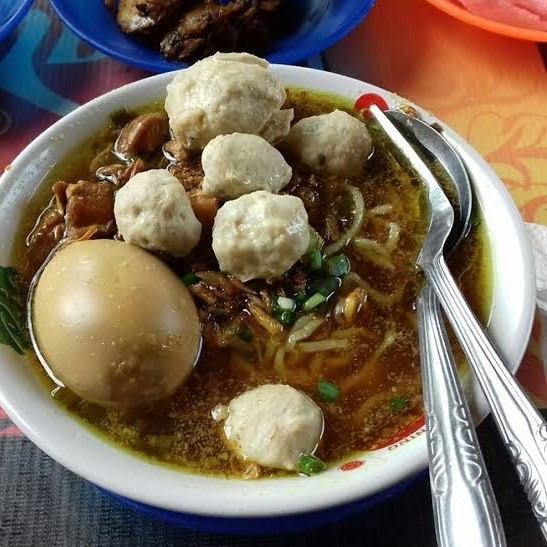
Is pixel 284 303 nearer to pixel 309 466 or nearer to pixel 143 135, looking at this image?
pixel 309 466

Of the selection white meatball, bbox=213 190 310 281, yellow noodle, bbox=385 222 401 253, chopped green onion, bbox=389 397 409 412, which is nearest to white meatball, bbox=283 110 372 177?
yellow noodle, bbox=385 222 401 253

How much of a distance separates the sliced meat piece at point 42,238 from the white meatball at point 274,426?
1.89 feet

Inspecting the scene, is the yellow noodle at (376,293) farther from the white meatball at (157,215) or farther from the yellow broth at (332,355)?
the white meatball at (157,215)

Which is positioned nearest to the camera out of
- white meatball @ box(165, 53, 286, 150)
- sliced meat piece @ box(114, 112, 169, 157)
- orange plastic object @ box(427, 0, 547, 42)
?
white meatball @ box(165, 53, 286, 150)

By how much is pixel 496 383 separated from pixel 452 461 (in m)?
0.18

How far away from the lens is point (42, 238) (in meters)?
1.64

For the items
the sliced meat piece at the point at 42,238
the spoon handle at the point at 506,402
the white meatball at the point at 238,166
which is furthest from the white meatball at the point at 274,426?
the sliced meat piece at the point at 42,238

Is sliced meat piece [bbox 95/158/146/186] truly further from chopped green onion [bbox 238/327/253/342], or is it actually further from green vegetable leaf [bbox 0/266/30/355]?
chopped green onion [bbox 238/327/253/342]

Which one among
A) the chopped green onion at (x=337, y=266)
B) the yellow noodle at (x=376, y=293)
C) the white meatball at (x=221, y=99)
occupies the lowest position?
the yellow noodle at (x=376, y=293)

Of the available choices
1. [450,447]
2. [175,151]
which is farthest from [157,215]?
[450,447]

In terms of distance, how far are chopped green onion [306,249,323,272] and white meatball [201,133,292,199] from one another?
0.17 meters

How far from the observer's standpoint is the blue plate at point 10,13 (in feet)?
7.18

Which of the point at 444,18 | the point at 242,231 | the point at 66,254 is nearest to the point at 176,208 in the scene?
the point at 242,231

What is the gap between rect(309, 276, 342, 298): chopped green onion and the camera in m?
→ 1.61
